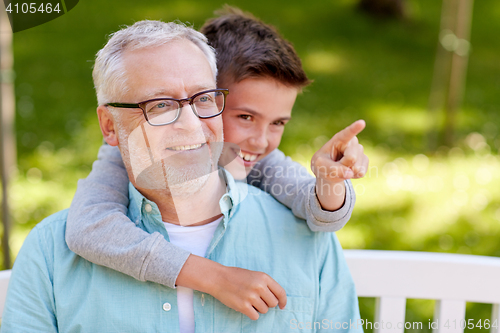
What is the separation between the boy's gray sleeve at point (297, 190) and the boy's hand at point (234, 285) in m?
0.26

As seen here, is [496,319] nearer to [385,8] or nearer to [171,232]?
[171,232]

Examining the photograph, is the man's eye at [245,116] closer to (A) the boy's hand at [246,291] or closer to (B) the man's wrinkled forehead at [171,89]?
(B) the man's wrinkled forehead at [171,89]

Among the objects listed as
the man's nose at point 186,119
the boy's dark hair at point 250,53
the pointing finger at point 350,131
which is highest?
the boy's dark hair at point 250,53

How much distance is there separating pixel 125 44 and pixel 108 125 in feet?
0.96

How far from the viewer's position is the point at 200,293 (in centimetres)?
164

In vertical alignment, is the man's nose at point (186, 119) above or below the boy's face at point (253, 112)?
below

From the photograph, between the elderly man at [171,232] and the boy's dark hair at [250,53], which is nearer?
the elderly man at [171,232]

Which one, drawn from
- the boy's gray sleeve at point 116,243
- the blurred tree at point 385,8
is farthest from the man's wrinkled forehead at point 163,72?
the blurred tree at point 385,8

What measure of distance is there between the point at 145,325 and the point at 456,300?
1.14 meters

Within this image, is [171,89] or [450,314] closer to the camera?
[171,89]

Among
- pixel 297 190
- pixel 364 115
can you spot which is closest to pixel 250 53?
pixel 297 190

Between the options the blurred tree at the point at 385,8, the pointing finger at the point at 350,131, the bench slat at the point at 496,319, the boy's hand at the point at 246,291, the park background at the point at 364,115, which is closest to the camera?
the pointing finger at the point at 350,131

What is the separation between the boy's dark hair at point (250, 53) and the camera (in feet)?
6.25

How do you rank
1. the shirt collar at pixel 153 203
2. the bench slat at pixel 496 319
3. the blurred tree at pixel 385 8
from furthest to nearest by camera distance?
the blurred tree at pixel 385 8
the bench slat at pixel 496 319
the shirt collar at pixel 153 203
